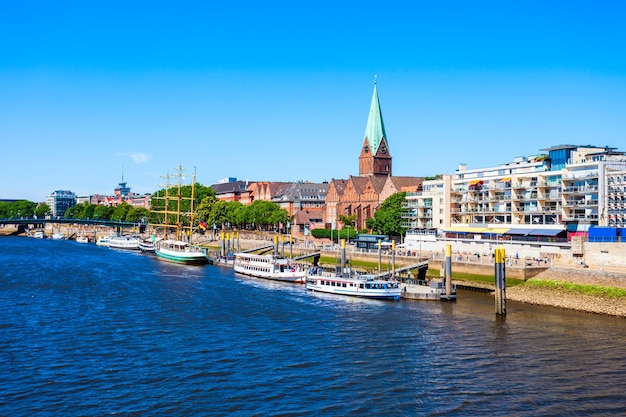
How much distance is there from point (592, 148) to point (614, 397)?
242 feet

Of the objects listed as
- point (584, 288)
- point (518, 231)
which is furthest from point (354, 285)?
point (518, 231)

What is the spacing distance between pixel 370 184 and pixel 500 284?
→ 10362 centimetres

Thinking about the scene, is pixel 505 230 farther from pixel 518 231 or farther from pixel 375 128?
pixel 375 128

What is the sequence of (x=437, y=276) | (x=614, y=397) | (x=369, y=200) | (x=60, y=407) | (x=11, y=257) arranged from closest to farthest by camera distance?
(x=60, y=407), (x=614, y=397), (x=437, y=276), (x=11, y=257), (x=369, y=200)

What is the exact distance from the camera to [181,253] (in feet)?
399

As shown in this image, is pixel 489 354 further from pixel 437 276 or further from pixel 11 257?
pixel 11 257

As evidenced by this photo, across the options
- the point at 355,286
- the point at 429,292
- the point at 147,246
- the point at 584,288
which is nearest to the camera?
the point at 584,288

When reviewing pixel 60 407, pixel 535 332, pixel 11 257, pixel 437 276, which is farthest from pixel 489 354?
pixel 11 257

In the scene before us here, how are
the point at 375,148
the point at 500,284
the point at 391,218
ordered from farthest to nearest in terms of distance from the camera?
the point at 375,148, the point at 391,218, the point at 500,284

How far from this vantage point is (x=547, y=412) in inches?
1362

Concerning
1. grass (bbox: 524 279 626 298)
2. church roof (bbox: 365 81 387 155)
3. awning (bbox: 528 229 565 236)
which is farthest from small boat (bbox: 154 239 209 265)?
church roof (bbox: 365 81 387 155)

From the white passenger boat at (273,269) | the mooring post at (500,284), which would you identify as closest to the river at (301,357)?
the mooring post at (500,284)

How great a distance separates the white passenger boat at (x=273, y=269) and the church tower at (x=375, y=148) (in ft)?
313

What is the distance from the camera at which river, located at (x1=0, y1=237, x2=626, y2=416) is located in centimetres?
3550
